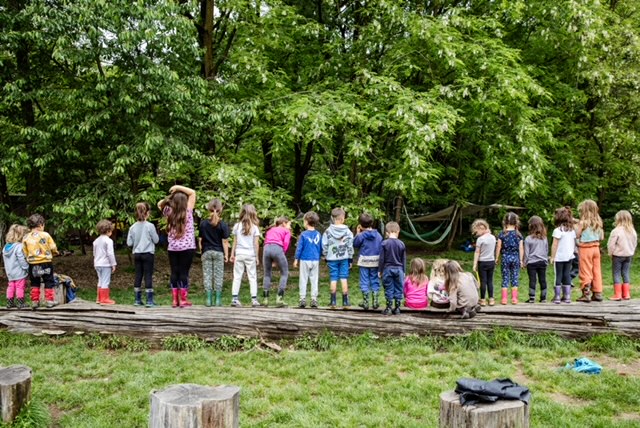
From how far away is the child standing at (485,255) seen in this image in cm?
933

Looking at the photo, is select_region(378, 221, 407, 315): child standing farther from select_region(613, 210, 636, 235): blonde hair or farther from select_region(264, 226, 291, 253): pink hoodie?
select_region(613, 210, 636, 235): blonde hair

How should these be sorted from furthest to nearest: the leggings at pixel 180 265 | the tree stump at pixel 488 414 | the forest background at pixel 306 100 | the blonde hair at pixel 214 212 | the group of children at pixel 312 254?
the forest background at pixel 306 100
the blonde hair at pixel 214 212
the leggings at pixel 180 265
the group of children at pixel 312 254
the tree stump at pixel 488 414

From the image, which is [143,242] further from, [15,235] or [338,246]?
[338,246]

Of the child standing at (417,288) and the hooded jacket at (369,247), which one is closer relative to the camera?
the hooded jacket at (369,247)

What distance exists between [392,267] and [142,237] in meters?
4.01

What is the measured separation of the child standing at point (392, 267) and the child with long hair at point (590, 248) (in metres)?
3.40

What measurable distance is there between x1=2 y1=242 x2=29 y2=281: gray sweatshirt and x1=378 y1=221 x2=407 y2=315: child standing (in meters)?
5.79

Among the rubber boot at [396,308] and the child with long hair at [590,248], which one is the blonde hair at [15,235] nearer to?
the rubber boot at [396,308]

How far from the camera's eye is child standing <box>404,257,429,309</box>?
28.6 feet

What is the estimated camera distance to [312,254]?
8.88m

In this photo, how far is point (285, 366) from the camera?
271 inches

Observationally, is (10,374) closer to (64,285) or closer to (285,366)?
(285,366)

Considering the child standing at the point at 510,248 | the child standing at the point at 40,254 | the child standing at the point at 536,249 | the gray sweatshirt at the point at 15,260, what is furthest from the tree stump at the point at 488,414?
the gray sweatshirt at the point at 15,260

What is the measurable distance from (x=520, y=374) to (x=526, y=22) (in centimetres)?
1477
